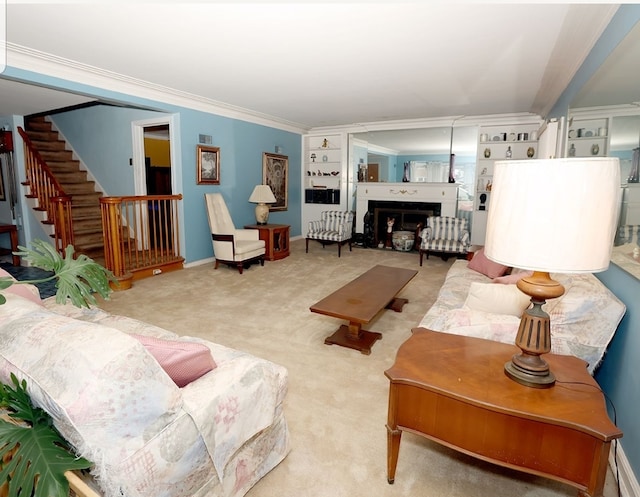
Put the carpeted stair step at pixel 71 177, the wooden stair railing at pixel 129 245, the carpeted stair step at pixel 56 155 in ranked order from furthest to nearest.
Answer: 1. the carpeted stair step at pixel 56 155
2. the carpeted stair step at pixel 71 177
3. the wooden stair railing at pixel 129 245

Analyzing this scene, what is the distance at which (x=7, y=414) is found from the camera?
41.1 inches

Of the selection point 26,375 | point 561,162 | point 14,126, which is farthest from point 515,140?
point 14,126

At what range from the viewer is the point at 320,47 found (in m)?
3.23

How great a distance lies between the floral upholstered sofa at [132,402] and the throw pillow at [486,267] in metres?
2.60

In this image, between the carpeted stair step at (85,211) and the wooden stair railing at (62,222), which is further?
the carpeted stair step at (85,211)

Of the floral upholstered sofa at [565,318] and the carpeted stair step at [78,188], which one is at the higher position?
the carpeted stair step at [78,188]

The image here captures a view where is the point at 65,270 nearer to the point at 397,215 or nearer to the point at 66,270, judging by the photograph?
the point at 66,270

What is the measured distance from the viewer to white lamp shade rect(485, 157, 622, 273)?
1056mm

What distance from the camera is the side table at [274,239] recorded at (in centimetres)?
573

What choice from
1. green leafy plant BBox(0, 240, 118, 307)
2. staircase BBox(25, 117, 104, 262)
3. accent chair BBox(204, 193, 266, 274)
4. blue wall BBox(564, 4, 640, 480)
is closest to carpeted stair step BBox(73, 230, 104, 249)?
staircase BBox(25, 117, 104, 262)

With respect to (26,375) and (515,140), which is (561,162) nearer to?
(26,375)

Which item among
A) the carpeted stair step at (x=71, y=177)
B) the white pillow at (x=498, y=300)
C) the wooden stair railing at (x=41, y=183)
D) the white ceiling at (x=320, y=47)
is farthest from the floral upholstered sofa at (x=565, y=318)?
the carpeted stair step at (x=71, y=177)

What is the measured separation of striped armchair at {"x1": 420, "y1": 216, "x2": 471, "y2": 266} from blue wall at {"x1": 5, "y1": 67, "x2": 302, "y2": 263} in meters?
2.96

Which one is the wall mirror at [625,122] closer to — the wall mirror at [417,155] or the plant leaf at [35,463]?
the plant leaf at [35,463]
